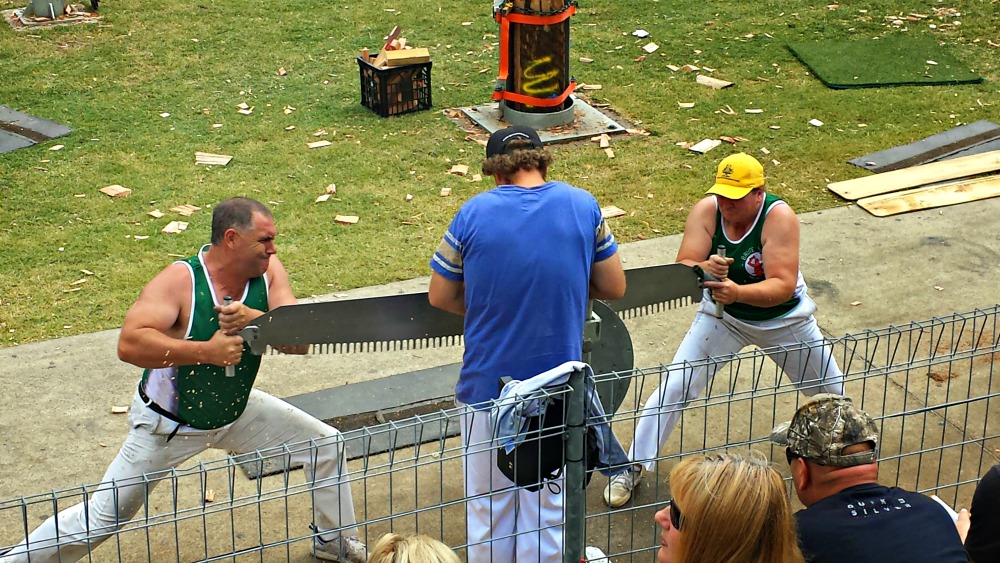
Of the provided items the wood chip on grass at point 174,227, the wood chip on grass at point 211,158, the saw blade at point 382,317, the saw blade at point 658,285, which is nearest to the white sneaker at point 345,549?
the saw blade at point 382,317

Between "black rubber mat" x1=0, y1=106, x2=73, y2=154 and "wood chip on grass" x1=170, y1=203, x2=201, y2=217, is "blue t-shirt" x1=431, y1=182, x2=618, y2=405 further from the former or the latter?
"black rubber mat" x1=0, y1=106, x2=73, y2=154

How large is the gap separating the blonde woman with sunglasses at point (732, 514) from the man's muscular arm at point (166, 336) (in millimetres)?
2137

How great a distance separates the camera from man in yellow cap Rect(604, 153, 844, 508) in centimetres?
509

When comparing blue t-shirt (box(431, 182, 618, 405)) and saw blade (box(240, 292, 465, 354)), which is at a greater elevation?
blue t-shirt (box(431, 182, 618, 405))

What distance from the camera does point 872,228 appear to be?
343 inches

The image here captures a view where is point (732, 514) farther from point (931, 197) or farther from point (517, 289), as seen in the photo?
point (931, 197)

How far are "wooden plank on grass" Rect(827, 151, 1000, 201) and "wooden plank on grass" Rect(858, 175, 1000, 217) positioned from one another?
8 centimetres

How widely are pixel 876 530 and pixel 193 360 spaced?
2648 millimetres

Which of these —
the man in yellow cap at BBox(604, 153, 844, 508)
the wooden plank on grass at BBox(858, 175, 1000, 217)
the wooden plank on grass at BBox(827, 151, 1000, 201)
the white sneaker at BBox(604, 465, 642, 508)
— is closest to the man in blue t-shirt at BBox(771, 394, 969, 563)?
the man in yellow cap at BBox(604, 153, 844, 508)

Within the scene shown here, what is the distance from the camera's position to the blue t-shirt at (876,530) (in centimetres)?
327

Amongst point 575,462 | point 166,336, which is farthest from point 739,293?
point 166,336

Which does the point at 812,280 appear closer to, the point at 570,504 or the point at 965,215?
the point at 965,215

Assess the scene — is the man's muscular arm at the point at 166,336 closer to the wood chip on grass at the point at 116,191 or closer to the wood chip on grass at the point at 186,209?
the wood chip on grass at the point at 186,209

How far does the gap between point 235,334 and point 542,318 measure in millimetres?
1269
